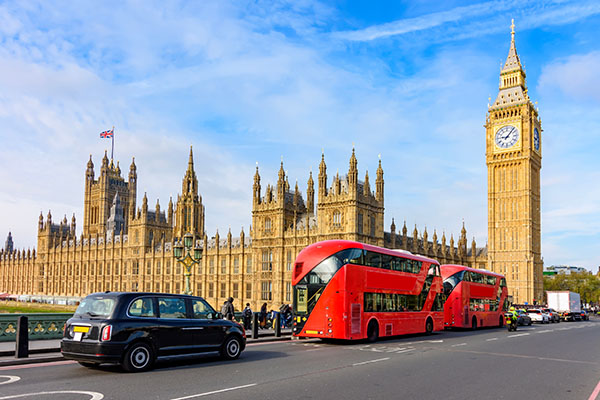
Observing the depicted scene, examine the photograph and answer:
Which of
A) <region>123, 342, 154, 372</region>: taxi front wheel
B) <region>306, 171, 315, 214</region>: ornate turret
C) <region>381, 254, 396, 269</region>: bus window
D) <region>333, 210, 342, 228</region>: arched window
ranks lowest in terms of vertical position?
<region>123, 342, 154, 372</region>: taxi front wheel

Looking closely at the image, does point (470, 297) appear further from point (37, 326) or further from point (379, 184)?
point (379, 184)

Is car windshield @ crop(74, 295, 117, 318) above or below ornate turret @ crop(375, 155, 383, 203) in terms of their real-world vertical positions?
below

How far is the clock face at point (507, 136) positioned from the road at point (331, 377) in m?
66.7

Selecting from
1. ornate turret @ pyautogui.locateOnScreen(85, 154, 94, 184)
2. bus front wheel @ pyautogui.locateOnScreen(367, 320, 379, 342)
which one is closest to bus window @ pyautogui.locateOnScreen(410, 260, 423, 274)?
bus front wheel @ pyautogui.locateOnScreen(367, 320, 379, 342)

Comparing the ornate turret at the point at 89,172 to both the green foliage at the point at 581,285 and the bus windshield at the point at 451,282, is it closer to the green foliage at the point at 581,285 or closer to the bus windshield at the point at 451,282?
the green foliage at the point at 581,285

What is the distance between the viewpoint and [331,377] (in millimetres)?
13688

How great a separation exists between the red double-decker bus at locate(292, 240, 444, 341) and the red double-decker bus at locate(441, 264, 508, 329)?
24.7 feet

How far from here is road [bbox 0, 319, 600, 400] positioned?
11.4 meters

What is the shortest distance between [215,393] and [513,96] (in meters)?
83.0

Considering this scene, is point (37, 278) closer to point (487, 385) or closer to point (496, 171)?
point (496, 171)

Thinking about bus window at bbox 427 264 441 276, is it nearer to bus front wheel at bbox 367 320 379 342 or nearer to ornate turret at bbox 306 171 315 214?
bus front wheel at bbox 367 320 379 342

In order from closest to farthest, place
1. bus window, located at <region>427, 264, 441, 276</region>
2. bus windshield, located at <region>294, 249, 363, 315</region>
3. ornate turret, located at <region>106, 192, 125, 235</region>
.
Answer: bus windshield, located at <region>294, 249, 363, 315</region> → bus window, located at <region>427, 264, 441, 276</region> → ornate turret, located at <region>106, 192, 125, 235</region>

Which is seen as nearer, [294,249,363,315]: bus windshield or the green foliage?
[294,249,363,315]: bus windshield

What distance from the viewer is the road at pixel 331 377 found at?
11.4 m
